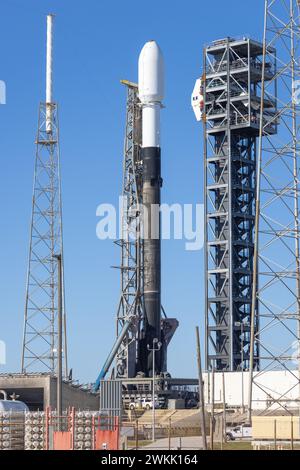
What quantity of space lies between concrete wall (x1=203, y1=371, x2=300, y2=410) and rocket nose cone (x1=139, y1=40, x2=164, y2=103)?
3205 cm

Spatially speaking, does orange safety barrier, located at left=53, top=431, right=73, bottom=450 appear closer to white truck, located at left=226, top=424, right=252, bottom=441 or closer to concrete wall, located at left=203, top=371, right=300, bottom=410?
white truck, located at left=226, top=424, right=252, bottom=441

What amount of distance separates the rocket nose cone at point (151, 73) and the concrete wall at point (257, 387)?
3205cm

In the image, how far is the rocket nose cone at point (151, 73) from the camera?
11694 centimetres

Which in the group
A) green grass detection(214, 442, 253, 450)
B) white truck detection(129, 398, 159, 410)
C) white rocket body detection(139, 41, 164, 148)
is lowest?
green grass detection(214, 442, 253, 450)

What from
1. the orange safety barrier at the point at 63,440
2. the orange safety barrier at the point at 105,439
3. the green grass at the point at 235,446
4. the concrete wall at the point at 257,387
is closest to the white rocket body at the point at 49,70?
the concrete wall at the point at 257,387

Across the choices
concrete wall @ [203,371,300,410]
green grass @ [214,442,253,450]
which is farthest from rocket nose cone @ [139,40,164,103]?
green grass @ [214,442,253,450]

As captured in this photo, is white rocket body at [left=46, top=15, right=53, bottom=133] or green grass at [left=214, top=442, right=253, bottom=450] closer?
green grass at [left=214, top=442, right=253, bottom=450]

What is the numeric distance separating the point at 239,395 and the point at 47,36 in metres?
44.4

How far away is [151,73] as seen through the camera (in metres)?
118

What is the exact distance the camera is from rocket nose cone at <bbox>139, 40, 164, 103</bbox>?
116938 mm

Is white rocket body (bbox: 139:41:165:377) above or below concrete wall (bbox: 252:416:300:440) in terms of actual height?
above

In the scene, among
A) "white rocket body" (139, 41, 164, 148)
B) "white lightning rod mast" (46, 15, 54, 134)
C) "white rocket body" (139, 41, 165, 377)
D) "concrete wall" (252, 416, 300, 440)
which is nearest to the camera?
"concrete wall" (252, 416, 300, 440)

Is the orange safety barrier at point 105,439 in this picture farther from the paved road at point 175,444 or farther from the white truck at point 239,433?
the white truck at point 239,433
